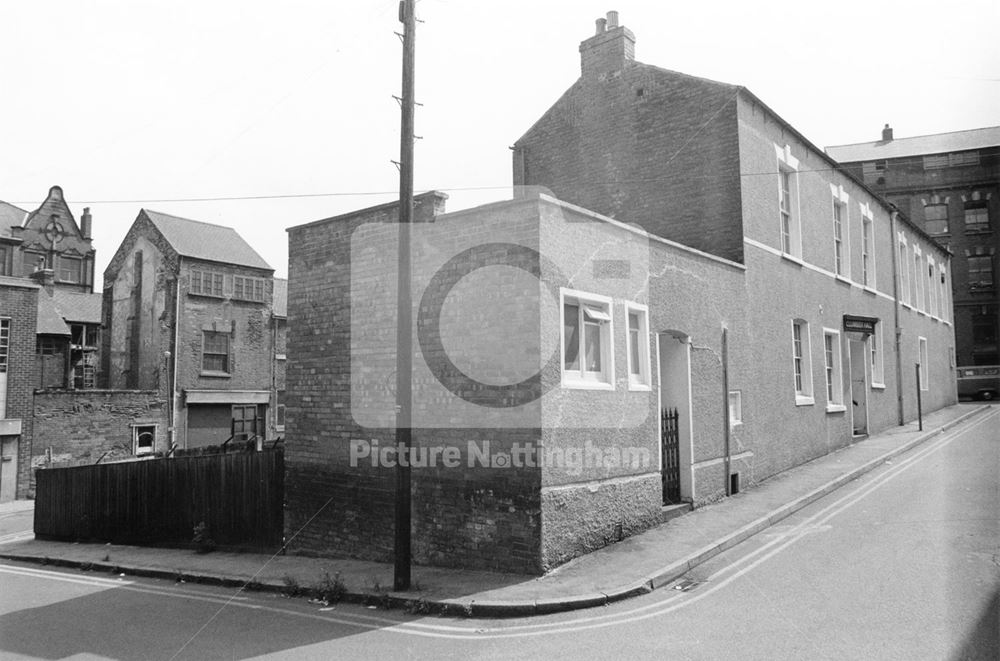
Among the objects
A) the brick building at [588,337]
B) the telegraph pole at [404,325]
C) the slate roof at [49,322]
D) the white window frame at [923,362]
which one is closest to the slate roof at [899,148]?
the white window frame at [923,362]

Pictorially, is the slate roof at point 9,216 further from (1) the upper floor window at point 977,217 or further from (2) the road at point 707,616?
(1) the upper floor window at point 977,217

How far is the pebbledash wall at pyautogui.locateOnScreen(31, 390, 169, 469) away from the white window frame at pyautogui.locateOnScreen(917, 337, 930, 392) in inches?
1145

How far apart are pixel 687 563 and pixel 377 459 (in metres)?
4.68

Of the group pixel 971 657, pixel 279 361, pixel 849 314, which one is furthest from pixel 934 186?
pixel 971 657

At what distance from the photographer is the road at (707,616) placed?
6172 mm

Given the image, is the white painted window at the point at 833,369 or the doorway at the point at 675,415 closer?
the doorway at the point at 675,415

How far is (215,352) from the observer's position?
34938 millimetres

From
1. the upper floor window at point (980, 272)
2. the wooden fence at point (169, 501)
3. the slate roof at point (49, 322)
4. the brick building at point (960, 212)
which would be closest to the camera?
the wooden fence at point (169, 501)

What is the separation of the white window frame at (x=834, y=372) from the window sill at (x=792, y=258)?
2.33 m

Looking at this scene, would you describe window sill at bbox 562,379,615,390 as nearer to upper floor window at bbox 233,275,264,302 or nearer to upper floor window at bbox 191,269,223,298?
upper floor window at bbox 191,269,223,298

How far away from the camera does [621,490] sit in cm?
1023

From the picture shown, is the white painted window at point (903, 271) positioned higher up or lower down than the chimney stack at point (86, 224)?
lower down

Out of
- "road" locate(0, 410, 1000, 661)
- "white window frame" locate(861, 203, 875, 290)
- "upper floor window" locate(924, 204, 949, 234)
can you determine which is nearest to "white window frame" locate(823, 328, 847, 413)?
"white window frame" locate(861, 203, 875, 290)

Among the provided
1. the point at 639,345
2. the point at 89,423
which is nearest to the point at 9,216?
the point at 89,423
